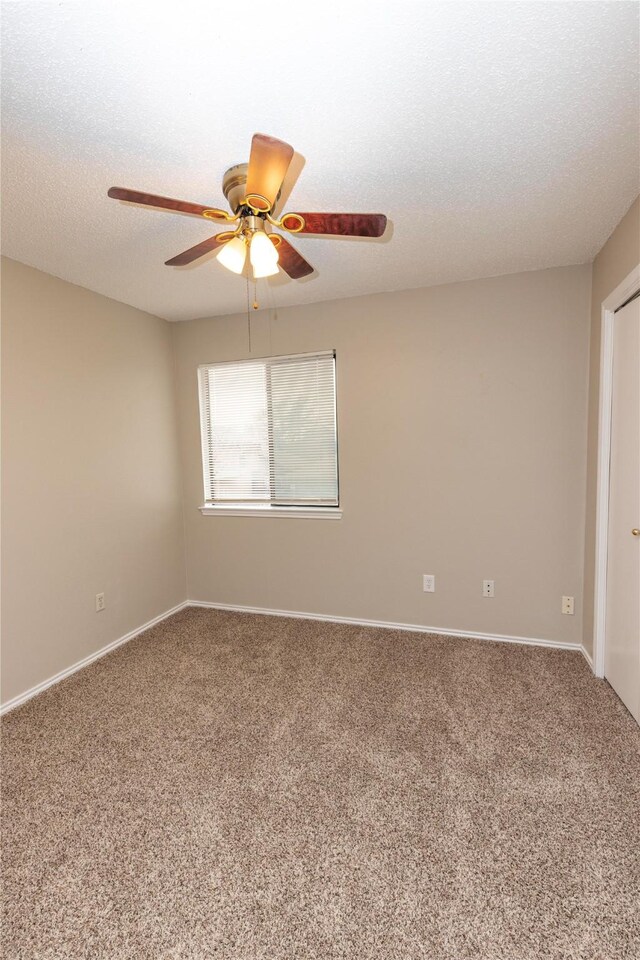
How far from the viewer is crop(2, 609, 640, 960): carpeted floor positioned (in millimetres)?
1310

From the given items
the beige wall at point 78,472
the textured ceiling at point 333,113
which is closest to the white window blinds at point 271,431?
the beige wall at point 78,472

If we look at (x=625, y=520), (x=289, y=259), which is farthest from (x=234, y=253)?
(x=625, y=520)

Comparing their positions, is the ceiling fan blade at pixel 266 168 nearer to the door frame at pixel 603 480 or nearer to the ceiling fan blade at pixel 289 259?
the ceiling fan blade at pixel 289 259

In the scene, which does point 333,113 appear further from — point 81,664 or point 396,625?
point 81,664

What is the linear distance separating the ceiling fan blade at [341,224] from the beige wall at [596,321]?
1415 millimetres

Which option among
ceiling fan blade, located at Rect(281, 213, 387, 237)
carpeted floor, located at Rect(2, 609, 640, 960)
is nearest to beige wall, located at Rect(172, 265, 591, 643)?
carpeted floor, located at Rect(2, 609, 640, 960)

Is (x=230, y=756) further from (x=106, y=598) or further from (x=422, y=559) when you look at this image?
(x=422, y=559)

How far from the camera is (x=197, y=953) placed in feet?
4.11

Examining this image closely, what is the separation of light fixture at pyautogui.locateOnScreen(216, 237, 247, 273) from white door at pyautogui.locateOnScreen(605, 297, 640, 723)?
1.88 metres

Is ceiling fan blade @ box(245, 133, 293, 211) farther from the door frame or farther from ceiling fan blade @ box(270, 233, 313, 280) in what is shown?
the door frame

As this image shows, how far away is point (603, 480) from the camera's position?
2.57 metres

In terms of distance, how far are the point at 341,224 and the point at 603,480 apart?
2091 millimetres

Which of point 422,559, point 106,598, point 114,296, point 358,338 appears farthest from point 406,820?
point 114,296

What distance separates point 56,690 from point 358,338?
3075mm
